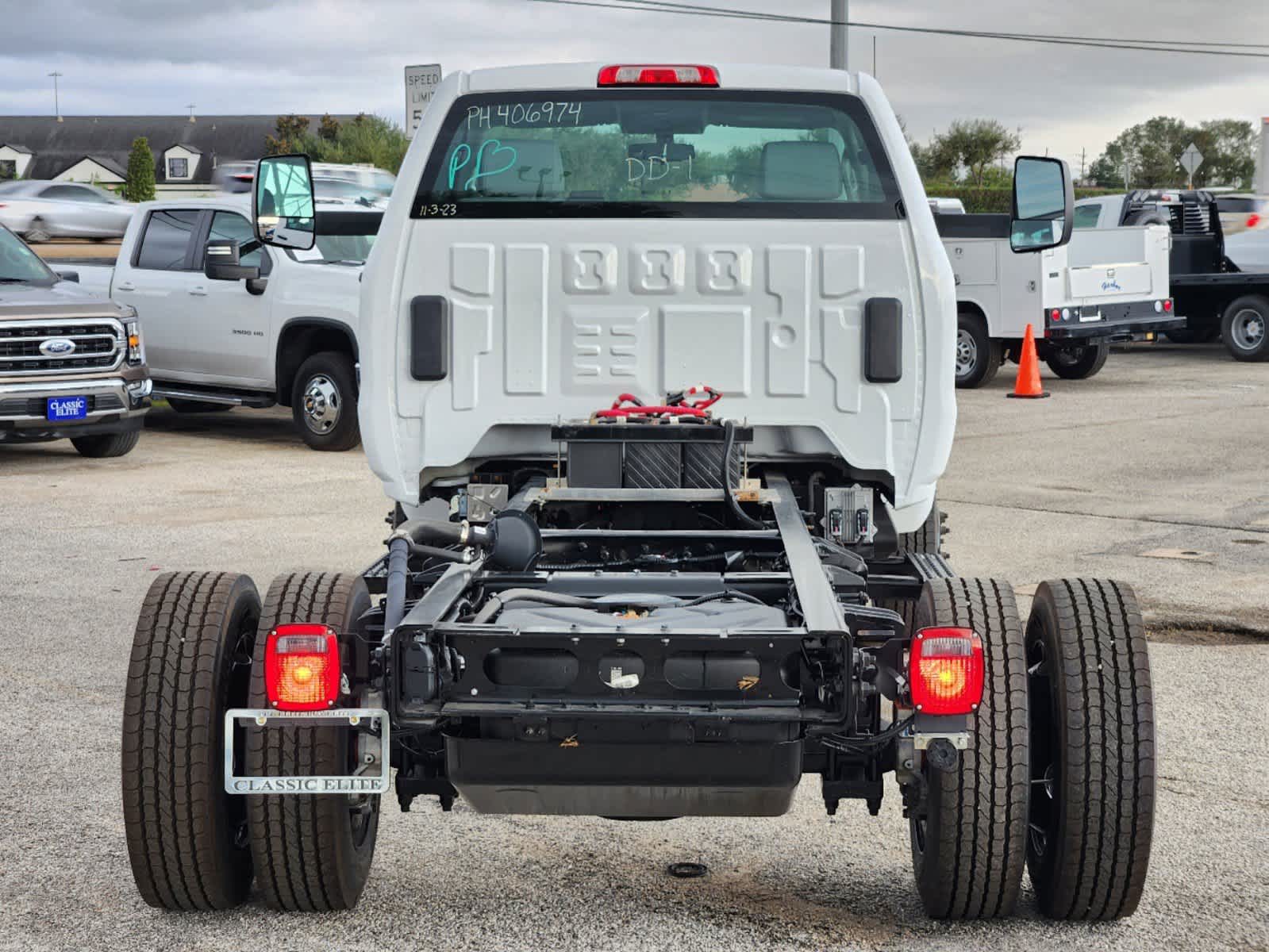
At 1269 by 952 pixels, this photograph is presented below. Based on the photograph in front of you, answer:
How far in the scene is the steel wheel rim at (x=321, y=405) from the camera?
14252mm

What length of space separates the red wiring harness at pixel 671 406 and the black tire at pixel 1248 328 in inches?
719

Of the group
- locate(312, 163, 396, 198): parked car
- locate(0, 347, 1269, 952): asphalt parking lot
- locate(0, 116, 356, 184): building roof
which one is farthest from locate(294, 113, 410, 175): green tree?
locate(0, 347, 1269, 952): asphalt parking lot

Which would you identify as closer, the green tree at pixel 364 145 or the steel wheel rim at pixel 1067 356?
the steel wheel rim at pixel 1067 356

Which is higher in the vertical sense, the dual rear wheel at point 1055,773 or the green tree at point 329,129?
the green tree at point 329,129

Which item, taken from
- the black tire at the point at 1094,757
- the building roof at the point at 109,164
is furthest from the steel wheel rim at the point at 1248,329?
the building roof at the point at 109,164

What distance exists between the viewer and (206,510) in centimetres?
1145

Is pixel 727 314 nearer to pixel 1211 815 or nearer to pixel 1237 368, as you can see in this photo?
pixel 1211 815

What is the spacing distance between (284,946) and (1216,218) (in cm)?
2066

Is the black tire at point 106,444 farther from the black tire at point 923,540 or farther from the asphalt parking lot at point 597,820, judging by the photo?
the black tire at point 923,540

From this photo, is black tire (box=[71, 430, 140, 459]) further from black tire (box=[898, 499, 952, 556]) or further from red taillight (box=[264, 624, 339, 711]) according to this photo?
red taillight (box=[264, 624, 339, 711])

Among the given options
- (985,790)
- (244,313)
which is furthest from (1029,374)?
(985,790)

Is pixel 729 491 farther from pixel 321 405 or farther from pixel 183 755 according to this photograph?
pixel 321 405

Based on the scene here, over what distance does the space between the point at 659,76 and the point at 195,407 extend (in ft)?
39.9

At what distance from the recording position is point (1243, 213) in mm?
23094
